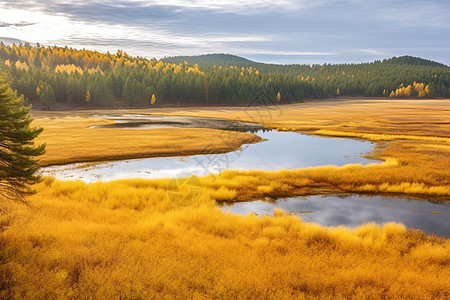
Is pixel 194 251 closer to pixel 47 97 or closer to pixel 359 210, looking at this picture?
pixel 359 210

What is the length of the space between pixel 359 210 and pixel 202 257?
12.6 meters

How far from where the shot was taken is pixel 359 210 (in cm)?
2011

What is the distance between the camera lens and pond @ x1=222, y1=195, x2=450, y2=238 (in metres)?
18.1

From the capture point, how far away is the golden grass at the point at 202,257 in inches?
364

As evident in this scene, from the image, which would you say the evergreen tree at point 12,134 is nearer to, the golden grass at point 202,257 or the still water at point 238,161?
the golden grass at point 202,257

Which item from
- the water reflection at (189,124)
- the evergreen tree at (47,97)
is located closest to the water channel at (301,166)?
the water reflection at (189,124)

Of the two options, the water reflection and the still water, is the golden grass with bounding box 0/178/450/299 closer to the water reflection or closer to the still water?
the still water

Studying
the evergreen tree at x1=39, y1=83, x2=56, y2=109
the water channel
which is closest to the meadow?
the water channel

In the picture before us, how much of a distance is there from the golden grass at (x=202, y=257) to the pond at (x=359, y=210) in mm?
2449

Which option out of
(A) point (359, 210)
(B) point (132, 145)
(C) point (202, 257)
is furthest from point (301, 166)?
(C) point (202, 257)

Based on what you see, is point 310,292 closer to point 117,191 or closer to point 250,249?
point 250,249

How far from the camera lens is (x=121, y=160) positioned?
1383 inches

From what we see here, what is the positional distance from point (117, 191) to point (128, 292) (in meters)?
13.3

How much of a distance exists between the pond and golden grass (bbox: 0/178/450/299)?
96.4 inches
